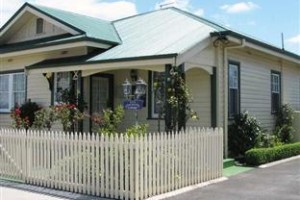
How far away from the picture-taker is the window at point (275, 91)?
1820 centimetres

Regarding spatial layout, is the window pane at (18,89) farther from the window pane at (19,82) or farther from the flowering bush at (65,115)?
the flowering bush at (65,115)

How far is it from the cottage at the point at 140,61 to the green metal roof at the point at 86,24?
0.04 meters

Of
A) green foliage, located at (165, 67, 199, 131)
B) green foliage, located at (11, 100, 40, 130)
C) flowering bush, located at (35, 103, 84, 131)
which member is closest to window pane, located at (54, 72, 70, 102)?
green foliage, located at (11, 100, 40, 130)

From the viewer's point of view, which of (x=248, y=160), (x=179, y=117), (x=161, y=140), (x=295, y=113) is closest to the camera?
(x=161, y=140)

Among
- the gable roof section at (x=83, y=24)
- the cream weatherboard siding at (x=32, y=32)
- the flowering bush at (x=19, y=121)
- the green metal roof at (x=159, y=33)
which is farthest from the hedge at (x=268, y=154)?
the cream weatherboard siding at (x=32, y=32)

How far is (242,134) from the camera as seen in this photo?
14312 mm

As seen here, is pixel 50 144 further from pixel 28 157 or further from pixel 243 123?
pixel 243 123

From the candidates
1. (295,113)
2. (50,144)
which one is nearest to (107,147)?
(50,144)

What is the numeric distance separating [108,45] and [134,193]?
7340 millimetres

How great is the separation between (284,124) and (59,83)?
8.94m

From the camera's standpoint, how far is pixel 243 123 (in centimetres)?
1455

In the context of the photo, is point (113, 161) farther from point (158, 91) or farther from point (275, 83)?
point (275, 83)

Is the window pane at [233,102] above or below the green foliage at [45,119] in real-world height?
above

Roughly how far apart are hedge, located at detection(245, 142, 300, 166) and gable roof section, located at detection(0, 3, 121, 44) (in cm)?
556
